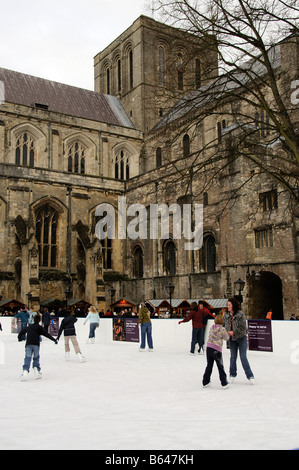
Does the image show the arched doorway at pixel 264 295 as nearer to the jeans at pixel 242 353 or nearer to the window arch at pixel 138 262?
the window arch at pixel 138 262

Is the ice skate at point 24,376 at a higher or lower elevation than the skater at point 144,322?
lower

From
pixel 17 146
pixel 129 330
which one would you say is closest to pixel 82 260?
pixel 17 146

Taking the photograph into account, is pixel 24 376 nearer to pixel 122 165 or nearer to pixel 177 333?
pixel 177 333

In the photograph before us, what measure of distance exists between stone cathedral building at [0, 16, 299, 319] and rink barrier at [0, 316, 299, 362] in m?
5.43

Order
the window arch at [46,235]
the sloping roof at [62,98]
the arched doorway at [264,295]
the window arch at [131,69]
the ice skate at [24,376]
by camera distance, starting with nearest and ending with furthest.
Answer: the ice skate at [24,376], the arched doorway at [264,295], the window arch at [46,235], the sloping roof at [62,98], the window arch at [131,69]

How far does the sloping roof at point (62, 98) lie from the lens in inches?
1641

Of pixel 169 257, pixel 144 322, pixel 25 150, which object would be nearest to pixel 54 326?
pixel 144 322

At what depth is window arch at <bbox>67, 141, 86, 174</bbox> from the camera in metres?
41.2

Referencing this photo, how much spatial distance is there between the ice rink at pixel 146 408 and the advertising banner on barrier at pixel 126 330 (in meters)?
5.95

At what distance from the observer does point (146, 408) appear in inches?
277

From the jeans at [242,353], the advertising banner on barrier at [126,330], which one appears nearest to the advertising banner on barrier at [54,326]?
the advertising banner on barrier at [126,330]

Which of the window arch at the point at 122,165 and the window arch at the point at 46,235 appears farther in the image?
the window arch at the point at 122,165
